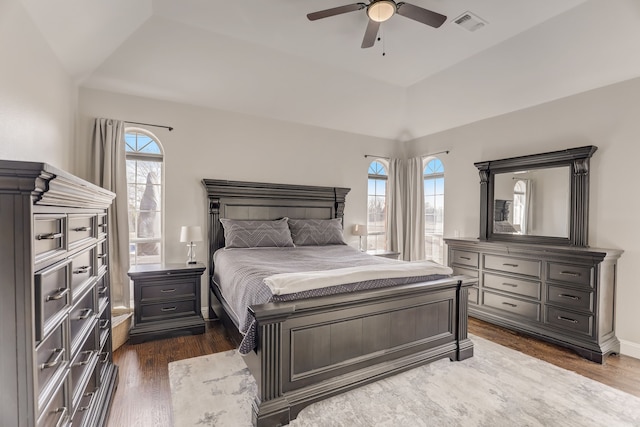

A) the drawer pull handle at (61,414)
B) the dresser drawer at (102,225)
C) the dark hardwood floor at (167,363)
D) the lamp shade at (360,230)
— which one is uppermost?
the dresser drawer at (102,225)

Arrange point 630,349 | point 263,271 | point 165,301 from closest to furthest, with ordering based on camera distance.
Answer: point 263,271, point 630,349, point 165,301

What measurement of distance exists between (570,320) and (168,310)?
410 centimetres

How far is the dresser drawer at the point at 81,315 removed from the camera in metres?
1.41

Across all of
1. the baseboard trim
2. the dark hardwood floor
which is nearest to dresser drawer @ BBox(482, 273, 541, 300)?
the dark hardwood floor

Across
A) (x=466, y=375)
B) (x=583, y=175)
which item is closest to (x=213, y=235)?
(x=466, y=375)

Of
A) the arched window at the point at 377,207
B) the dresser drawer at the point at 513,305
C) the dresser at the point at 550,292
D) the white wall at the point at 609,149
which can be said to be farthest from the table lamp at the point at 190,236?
the white wall at the point at 609,149

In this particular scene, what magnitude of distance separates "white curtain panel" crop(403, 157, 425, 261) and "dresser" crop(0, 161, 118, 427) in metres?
4.56

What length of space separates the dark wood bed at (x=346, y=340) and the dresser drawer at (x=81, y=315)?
850mm

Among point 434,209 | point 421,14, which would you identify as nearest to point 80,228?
point 421,14

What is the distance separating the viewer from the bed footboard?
6.23 feet

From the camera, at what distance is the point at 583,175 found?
3248 millimetres

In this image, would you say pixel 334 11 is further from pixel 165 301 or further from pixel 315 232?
pixel 165 301

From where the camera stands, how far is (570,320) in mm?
3018

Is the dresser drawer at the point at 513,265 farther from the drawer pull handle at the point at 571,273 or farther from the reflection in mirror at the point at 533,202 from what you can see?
the reflection in mirror at the point at 533,202
